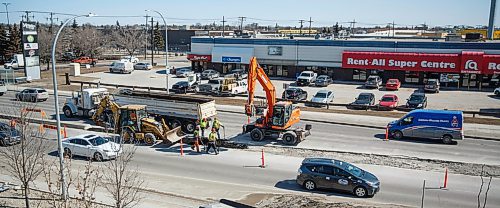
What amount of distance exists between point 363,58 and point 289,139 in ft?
111

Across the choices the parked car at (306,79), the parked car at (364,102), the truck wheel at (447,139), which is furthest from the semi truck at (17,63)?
the truck wheel at (447,139)

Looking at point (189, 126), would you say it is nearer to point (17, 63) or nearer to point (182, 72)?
point (182, 72)

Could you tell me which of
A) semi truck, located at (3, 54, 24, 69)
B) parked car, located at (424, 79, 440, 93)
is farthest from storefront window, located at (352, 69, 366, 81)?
semi truck, located at (3, 54, 24, 69)

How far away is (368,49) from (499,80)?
15397 millimetres

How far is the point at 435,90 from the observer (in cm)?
5053

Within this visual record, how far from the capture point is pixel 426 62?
54656mm

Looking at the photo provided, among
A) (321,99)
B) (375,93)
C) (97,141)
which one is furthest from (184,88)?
(97,141)

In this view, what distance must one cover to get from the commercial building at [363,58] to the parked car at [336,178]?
132 feet

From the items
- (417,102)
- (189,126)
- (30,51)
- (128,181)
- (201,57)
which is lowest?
(128,181)

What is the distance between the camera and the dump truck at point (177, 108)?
97.5ft

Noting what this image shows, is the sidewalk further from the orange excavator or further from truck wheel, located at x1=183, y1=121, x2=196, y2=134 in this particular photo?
truck wheel, located at x1=183, y1=121, x2=196, y2=134

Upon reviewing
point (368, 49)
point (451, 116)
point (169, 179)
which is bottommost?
point (169, 179)

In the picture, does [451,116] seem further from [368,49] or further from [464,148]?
[368,49]

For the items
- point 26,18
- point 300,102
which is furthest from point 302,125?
point 26,18
